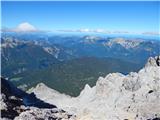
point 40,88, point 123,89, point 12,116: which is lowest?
point 40,88

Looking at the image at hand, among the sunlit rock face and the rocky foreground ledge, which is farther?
the sunlit rock face

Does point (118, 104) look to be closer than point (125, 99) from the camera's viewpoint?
Yes

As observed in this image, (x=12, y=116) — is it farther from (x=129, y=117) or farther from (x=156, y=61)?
(x=156, y=61)

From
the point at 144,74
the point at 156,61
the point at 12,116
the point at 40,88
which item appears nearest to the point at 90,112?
the point at 12,116

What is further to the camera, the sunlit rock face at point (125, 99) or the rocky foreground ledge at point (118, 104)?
the sunlit rock face at point (125, 99)
